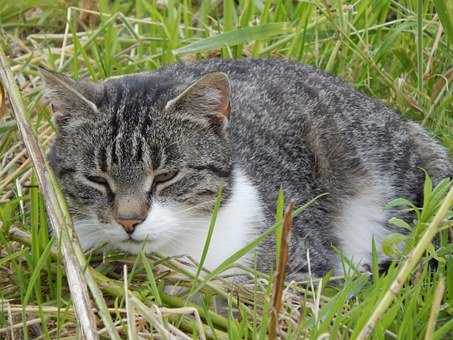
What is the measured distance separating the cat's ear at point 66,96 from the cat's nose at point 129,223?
46 cm

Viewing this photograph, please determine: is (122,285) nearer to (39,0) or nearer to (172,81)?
(172,81)

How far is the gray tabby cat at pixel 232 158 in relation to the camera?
139 inches

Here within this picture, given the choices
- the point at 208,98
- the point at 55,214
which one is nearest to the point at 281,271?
the point at 55,214

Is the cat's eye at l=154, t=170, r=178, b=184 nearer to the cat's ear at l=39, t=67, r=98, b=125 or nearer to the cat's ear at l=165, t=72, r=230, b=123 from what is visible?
the cat's ear at l=165, t=72, r=230, b=123

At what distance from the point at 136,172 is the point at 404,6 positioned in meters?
2.02

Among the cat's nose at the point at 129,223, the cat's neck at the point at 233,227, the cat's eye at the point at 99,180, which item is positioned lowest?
the cat's neck at the point at 233,227

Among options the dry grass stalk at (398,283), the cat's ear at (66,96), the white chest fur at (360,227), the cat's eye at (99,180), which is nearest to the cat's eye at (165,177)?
the cat's eye at (99,180)

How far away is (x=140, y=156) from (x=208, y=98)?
337 mm

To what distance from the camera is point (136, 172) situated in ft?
11.5

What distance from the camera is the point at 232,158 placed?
12.3ft

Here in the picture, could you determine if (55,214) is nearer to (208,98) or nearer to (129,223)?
(129,223)

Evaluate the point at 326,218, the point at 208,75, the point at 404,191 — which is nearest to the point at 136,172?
the point at 208,75

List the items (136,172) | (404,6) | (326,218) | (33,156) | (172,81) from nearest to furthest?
(33,156), (136,172), (172,81), (326,218), (404,6)

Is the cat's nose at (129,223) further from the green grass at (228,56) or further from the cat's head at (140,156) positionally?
the green grass at (228,56)
